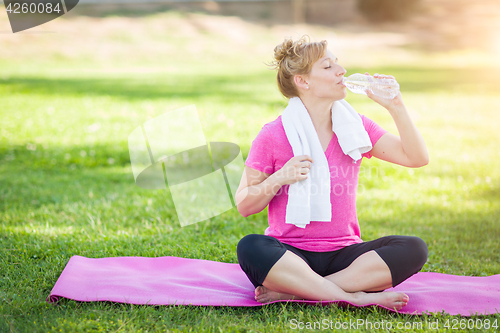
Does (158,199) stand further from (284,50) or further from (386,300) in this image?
A: (386,300)

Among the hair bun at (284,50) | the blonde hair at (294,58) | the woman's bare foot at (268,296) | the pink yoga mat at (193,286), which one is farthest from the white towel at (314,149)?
the pink yoga mat at (193,286)

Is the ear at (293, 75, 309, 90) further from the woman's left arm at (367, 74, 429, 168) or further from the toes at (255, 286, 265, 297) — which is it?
the toes at (255, 286, 265, 297)

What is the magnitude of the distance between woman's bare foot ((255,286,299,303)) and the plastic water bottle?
3.99 feet

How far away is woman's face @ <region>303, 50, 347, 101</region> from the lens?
107 inches

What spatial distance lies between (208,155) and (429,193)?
2.81m

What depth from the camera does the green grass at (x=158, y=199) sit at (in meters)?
2.51

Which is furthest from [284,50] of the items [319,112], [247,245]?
[247,245]

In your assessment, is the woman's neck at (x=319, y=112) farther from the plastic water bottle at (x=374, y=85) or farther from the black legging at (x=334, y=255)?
the black legging at (x=334, y=255)

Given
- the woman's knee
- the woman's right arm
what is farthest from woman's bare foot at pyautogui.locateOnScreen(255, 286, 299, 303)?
the woman's right arm

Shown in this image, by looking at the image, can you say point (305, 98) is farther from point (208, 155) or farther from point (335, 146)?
point (208, 155)

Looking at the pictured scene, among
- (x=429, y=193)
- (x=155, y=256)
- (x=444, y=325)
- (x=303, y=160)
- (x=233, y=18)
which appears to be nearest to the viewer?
(x=444, y=325)

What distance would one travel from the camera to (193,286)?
2.87 meters

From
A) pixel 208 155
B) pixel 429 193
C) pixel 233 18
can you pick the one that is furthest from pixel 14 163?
pixel 233 18

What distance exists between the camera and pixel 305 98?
9.38 feet
